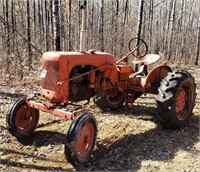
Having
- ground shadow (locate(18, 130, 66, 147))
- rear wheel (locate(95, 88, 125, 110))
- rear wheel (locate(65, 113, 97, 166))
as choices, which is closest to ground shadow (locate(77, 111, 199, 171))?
rear wheel (locate(65, 113, 97, 166))

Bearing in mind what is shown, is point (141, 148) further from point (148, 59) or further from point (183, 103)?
point (148, 59)

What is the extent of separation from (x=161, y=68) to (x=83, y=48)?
2.05m

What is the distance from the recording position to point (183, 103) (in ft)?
19.4

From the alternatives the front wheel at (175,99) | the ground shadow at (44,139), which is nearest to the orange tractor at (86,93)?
the front wheel at (175,99)

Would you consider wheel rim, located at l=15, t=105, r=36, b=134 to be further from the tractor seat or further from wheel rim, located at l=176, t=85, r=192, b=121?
wheel rim, located at l=176, t=85, r=192, b=121

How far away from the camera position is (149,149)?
4832 mm

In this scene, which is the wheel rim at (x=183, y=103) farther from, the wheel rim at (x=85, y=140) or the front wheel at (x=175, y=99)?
the wheel rim at (x=85, y=140)

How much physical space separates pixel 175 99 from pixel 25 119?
2.59 metres

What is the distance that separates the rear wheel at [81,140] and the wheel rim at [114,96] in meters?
1.97

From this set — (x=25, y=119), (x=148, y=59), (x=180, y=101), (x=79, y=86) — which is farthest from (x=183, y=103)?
(x=25, y=119)

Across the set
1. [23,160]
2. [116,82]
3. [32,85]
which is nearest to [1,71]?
[32,85]

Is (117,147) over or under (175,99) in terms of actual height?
under

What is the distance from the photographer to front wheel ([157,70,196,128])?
5.35 m

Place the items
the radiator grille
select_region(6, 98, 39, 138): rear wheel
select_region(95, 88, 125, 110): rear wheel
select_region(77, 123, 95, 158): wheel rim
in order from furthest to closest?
1. select_region(95, 88, 125, 110): rear wheel
2. select_region(6, 98, 39, 138): rear wheel
3. the radiator grille
4. select_region(77, 123, 95, 158): wheel rim
